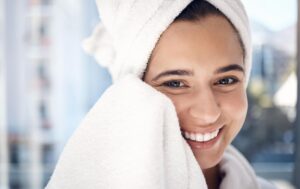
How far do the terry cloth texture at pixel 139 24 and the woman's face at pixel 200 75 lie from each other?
0.02 m

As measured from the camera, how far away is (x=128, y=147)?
62 centimetres

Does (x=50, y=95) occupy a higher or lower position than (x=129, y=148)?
higher

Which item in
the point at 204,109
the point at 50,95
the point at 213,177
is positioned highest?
the point at 50,95

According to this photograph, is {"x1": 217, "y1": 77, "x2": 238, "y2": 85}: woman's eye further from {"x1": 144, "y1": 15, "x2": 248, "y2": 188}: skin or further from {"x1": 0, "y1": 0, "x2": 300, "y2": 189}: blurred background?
{"x1": 0, "y1": 0, "x2": 300, "y2": 189}: blurred background

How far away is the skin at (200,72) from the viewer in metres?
0.69

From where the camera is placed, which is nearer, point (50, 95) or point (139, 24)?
point (139, 24)

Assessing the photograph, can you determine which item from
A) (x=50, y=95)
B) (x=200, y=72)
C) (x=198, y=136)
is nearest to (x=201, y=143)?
(x=198, y=136)

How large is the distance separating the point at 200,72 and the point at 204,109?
0.19 ft

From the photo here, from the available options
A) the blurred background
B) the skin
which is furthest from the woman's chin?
the blurred background

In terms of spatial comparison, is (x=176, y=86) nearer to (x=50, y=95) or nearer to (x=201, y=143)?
(x=201, y=143)

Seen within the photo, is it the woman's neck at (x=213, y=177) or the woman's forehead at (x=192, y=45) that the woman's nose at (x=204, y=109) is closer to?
the woman's forehead at (x=192, y=45)

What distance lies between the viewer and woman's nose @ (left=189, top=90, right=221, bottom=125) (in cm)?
68

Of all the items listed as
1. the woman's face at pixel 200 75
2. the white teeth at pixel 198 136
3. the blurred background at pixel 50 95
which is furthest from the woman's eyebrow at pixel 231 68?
the blurred background at pixel 50 95

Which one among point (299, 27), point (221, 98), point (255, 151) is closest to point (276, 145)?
point (255, 151)
